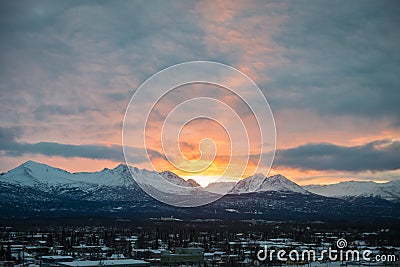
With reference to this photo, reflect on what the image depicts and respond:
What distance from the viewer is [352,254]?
60.0 metres

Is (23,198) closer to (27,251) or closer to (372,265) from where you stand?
(27,251)

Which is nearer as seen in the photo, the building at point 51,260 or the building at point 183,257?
the building at point 51,260

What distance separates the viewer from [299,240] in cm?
8181

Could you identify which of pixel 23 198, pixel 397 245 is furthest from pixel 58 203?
pixel 397 245

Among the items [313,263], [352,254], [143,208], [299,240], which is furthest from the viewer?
[143,208]

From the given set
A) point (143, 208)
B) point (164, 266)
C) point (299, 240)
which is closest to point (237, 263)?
point (164, 266)

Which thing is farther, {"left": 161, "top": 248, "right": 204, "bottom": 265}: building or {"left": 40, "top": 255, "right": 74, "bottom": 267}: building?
{"left": 161, "top": 248, "right": 204, "bottom": 265}: building

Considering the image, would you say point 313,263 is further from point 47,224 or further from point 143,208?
point 143,208

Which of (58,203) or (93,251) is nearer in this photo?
(93,251)

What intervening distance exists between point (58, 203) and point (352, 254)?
144 metres

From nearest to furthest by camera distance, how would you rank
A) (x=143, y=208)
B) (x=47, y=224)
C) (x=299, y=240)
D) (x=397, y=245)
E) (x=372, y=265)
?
(x=372, y=265) → (x=397, y=245) → (x=299, y=240) → (x=47, y=224) → (x=143, y=208)

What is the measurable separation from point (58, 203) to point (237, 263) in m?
145

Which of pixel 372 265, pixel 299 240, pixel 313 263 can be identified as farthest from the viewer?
pixel 299 240

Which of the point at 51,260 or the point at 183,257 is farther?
the point at 183,257
